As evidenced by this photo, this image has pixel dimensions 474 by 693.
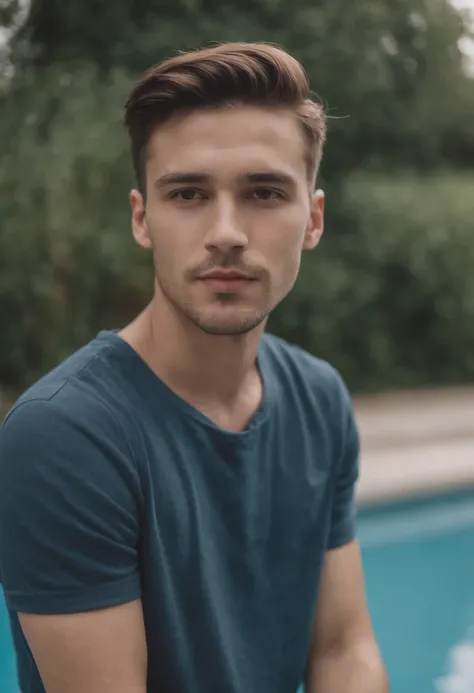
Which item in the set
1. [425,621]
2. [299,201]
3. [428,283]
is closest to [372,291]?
[428,283]

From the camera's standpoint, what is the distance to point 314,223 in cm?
121

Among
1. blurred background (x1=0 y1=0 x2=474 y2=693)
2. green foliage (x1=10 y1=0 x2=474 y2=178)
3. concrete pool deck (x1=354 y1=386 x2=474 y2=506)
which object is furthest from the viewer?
green foliage (x1=10 y1=0 x2=474 y2=178)

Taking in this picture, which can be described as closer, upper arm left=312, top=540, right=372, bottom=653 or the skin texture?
the skin texture

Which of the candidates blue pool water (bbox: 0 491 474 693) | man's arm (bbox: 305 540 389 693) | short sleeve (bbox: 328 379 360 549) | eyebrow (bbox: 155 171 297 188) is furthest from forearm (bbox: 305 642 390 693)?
blue pool water (bbox: 0 491 474 693)

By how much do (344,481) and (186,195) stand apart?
21.6 inches

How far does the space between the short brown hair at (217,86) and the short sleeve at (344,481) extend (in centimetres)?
43

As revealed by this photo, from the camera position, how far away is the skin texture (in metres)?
0.94

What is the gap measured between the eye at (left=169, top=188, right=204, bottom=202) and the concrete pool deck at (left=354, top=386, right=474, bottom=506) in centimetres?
249

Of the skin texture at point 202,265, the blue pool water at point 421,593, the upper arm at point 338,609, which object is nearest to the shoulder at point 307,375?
the skin texture at point 202,265

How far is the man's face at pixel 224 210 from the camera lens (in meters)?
1.01

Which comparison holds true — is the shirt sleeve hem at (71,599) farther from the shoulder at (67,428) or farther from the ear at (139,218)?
the ear at (139,218)

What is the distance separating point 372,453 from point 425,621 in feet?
3.92

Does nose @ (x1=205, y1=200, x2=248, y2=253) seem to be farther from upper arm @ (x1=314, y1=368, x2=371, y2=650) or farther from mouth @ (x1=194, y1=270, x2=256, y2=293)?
upper arm @ (x1=314, y1=368, x2=371, y2=650)

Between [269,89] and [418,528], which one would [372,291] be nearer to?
[418,528]
